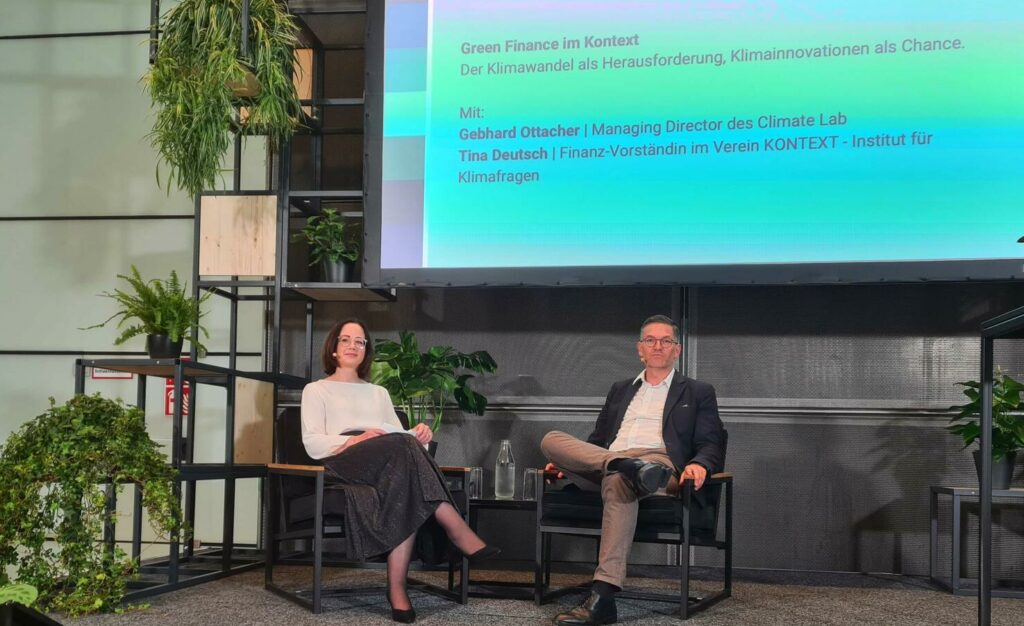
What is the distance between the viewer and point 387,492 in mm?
3412

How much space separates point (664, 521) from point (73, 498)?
190 centimetres

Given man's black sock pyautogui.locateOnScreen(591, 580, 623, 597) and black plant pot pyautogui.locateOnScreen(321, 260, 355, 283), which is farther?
black plant pot pyautogui.locateOnScreen(321, 260, 355, 283)

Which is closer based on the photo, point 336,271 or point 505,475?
point 505,475

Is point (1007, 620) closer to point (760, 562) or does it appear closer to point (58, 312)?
point (760, 562)

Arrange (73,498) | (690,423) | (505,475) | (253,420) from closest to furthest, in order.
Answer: (73,498) < (690,423) < (505,475) < (253,420)

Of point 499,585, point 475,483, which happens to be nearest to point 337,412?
point 475,483

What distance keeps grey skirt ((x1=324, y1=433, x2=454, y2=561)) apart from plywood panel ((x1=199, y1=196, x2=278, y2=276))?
1.34 m

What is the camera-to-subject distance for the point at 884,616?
3.44 metres

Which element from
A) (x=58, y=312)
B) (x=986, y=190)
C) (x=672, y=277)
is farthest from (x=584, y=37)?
A: (x=58, y=312)

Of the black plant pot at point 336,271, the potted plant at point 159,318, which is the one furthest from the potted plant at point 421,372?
the potted plant at point 159,318

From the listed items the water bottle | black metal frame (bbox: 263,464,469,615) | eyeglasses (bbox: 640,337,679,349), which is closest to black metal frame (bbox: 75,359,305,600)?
black metal frame (bbox: 263,464,469,615)

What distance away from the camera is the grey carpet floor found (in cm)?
327

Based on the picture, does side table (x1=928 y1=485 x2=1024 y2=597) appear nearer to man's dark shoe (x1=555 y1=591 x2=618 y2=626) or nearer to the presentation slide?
the presentation slide

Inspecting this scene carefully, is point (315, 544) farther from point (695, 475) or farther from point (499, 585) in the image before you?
point (695, 475)
